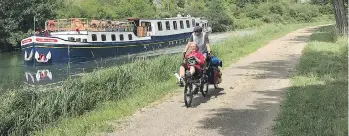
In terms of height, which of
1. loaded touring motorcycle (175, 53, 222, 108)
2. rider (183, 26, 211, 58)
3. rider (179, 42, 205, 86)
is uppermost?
rider (183, 26, 211, 58)

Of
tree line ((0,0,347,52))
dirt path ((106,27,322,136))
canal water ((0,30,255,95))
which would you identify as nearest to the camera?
dirt path ((106,27,322,136))

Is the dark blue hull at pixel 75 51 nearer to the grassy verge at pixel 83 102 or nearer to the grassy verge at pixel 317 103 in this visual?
the grassy verge at pixel 83 102

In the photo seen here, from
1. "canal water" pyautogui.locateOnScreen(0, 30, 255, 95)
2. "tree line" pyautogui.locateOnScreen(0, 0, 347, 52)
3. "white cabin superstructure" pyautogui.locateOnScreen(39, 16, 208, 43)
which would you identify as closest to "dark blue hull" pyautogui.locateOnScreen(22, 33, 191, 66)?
"canal water" pyautogui.locateOnScreen(0, 30, 255, 95)

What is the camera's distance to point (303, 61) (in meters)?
15.0

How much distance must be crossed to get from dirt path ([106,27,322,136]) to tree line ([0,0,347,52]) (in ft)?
116

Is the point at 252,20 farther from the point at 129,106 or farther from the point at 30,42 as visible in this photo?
the point at 129,106

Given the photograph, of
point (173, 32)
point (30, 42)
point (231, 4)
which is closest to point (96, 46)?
point (30, 42)

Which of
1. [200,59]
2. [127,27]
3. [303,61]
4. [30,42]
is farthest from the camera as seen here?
[127,27]

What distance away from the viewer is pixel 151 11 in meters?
66.1

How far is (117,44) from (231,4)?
2042 inches

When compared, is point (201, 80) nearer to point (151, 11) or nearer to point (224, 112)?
point (224, 112)

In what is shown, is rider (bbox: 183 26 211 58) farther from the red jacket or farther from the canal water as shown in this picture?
the canal water

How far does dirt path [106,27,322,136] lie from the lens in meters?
7.41

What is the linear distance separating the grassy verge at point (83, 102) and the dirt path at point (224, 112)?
25.7 inches
